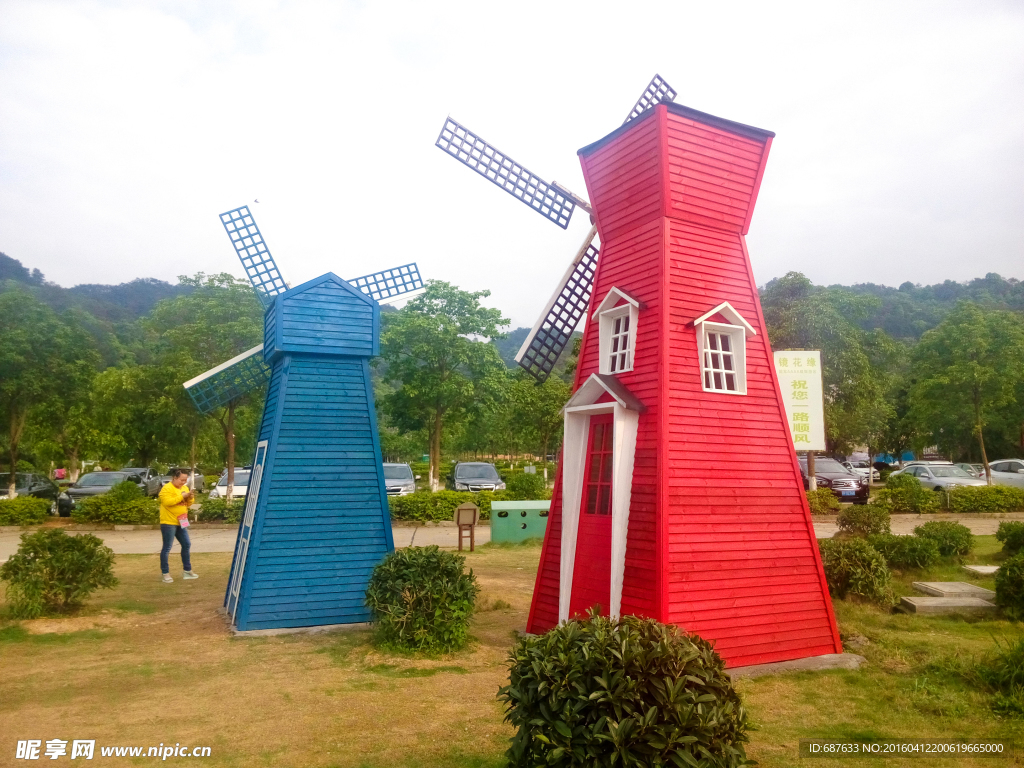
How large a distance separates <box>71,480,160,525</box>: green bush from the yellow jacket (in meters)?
10.5

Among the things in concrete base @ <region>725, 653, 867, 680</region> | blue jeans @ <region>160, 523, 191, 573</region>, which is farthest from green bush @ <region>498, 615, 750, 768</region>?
blue jeans @ <region>160, 523, 191, 573</region>

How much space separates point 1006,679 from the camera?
21.5ft

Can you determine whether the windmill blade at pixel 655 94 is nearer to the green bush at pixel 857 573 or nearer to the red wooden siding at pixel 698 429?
the red wooden siding at pixel 698 429

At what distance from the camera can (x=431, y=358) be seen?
27391 millimetres

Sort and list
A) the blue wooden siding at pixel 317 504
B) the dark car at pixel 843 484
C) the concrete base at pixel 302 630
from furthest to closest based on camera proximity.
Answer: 1. the dark car at pixel 843 484
2. the blue wooden siding at pixel 317 504
3. the concrete base at pixel 302 630

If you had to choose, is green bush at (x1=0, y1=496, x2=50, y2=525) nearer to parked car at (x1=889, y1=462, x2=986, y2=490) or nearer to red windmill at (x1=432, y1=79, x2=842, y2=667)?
red windmill at (x1=432, y1=79, x2=842, y2=667)

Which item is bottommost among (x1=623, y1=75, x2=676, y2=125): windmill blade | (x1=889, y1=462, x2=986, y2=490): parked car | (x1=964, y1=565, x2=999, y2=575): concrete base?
(x1=964, y1=565, x2=999, y2=575): concrete base

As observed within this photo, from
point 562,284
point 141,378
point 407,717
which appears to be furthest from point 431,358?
point 407,717

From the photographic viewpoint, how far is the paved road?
17688 millimetres

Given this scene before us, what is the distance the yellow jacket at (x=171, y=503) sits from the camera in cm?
1218

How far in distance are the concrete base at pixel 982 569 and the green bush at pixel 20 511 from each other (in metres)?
25.0

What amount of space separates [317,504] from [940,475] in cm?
2649

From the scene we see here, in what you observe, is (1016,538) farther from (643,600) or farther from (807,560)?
(643,600)

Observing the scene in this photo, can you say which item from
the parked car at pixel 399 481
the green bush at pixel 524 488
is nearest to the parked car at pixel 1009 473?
the green bush at pixel 524 488
